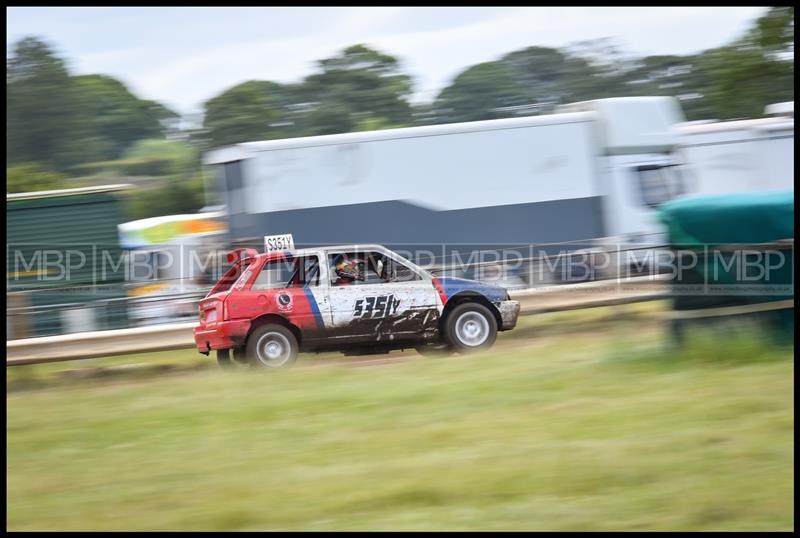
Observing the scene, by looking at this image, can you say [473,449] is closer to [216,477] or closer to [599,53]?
[216,477]

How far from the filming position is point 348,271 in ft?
37.0

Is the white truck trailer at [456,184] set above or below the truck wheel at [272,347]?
above

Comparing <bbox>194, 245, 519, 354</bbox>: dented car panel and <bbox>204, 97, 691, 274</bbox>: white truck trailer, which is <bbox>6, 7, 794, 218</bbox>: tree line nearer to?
<bbox>204, 97, 691, 274</bbox>: white truck trailer

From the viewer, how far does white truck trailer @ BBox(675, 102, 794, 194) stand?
1817 cm

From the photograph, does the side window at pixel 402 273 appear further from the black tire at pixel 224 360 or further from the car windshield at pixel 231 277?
the black tire at pixel 224 360

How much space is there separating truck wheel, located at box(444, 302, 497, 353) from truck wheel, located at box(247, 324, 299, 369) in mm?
1873

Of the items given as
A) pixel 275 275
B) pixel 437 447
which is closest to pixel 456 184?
pixel 275 275

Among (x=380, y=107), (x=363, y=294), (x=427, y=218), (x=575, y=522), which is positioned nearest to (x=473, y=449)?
(x=575, y=522)

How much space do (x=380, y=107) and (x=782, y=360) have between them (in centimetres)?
4612

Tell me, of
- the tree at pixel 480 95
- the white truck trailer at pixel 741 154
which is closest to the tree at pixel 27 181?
the white truck trailer at pixel 741 154

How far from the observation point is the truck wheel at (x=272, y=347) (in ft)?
35.8

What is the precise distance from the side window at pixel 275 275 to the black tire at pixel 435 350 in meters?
1.78

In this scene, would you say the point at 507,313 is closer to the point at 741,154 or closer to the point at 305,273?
the point at 305,273

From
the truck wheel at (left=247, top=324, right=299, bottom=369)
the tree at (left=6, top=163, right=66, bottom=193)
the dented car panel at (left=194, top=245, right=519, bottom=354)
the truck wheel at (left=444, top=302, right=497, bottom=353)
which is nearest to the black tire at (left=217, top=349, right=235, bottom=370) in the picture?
the dented car panel at (left=194, top=245, right=519, bottom=354)
